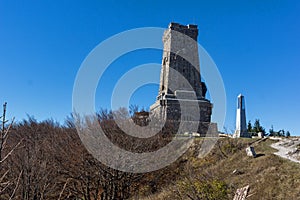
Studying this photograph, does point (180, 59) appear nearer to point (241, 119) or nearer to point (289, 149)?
point (241, 119)

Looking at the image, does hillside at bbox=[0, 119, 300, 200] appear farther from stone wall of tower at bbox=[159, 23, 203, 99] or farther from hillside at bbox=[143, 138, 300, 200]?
stone wall of tower at bbox=[159, 23, 203, 99]

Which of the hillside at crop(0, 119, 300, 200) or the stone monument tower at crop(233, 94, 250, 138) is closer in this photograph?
the hillside at crop(0, 119, 300, 200)

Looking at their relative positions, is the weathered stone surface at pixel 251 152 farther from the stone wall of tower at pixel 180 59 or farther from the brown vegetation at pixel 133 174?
the stone wall of tower at pixel 180 59

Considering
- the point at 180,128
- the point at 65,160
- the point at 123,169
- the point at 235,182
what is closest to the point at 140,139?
the point at 123,169

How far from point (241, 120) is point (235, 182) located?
1044cm

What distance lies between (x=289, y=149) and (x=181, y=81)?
16204mm

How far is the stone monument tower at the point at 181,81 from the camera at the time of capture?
1160 inches

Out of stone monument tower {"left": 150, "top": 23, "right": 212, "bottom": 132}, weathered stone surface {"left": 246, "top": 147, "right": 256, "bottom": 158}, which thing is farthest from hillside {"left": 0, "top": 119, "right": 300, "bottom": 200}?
stone monument tower {"left": 150, "top": 23, "right": 212, "bottom": 132}

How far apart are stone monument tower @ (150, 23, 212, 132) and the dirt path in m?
11.8

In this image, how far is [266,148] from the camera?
17.7 m

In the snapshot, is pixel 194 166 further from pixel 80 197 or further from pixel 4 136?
pixel 4 136

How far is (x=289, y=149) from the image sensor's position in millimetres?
16125

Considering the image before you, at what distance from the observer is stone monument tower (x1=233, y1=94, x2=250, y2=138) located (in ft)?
71.6

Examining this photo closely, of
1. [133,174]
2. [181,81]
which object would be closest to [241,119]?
[181,81]
